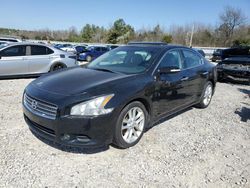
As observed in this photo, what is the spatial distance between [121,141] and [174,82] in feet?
4.96

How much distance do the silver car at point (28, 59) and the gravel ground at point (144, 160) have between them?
12.6 ft

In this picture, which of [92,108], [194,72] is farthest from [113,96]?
[194,72]

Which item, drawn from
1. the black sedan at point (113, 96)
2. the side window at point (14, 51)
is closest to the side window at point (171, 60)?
the black sedan at point (113, 96)

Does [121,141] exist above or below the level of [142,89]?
below

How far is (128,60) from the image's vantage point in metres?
4.18

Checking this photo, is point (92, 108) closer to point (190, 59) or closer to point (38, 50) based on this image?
point (190, 59)

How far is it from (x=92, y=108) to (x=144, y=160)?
1052 millimetres

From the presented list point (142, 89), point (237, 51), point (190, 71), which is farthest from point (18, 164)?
point (237, 51)

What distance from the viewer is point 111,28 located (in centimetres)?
5741

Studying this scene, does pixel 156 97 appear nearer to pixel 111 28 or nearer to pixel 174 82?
pixel 174 82

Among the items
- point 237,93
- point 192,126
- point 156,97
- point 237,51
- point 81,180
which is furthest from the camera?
point 237,51

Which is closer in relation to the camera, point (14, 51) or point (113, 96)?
point (113, 96)

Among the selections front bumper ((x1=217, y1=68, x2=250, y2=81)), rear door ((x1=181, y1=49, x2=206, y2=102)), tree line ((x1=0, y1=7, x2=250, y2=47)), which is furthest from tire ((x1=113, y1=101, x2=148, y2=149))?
tree line ((x1=0, y1=7, x2=250, y2=47))

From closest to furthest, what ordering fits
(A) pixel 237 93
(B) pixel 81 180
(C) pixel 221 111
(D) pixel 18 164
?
(B) pixel 81 180, (D) pixel 18 164, (C) pixel 221 111, (A) pixel 237 93
